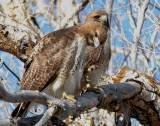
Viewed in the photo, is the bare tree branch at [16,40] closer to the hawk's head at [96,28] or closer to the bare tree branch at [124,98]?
the hawk's head at [96,28]

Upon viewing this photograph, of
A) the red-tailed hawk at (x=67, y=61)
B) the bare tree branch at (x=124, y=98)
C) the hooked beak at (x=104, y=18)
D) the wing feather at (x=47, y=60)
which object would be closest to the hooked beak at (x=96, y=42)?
the red-tailed hawk at (x=67, y=61)

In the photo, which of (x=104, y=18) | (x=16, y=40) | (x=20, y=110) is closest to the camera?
(x=20, y=110)

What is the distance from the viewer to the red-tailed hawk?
4070mm

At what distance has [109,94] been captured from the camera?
420cm

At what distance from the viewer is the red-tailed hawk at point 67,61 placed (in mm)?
4070

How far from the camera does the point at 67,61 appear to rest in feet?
13.3

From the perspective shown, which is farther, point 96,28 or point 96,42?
point 96,28

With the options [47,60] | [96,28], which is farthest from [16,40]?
[96,28]

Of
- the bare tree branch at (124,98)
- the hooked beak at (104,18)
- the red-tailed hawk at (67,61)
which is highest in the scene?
the hooked beak at (104,18)

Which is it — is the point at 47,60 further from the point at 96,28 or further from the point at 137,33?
the point at 137,33

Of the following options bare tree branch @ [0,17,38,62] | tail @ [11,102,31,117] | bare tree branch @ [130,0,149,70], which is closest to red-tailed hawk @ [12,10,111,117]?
tail @ [11,102,31,117]

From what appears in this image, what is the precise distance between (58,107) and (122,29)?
3477mm

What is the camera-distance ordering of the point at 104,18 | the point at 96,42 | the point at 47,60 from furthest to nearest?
the point at 104,18 < the point at 96,42 < the point at 47,60

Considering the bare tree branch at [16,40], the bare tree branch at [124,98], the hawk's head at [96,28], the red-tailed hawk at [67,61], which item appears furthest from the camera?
the bare tree branch at [16,40]
